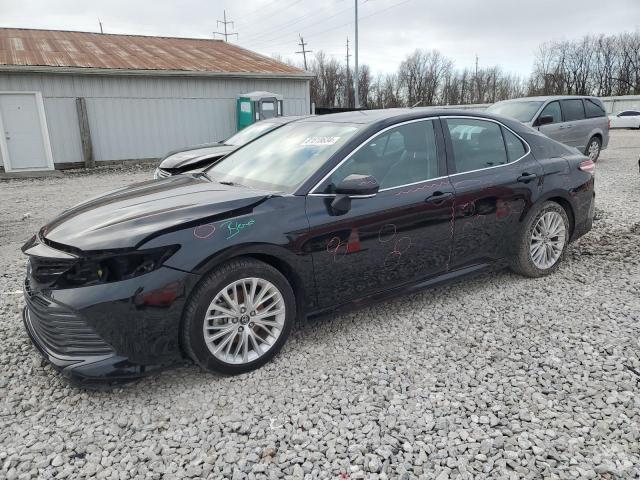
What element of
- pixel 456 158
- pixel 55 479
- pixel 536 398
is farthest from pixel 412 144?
pixel 55 479

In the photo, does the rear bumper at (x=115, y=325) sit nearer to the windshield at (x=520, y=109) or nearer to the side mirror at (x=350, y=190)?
the side mirror at (x=350, y=190)

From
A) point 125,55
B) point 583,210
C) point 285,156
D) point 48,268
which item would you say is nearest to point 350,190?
point 285,156

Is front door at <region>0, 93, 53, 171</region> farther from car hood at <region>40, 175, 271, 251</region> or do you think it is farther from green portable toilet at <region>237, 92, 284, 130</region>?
car hood at <region>40, 175, 271, 251</region>

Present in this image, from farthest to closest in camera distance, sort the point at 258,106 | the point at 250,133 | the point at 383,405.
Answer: the point at 258,106 < the point at 250,133 < the point at 383,405

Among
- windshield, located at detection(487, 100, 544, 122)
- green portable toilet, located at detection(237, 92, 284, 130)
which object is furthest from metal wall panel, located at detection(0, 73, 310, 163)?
windshield, located at detection(487, 100, 544, 122)

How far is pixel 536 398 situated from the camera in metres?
2.71

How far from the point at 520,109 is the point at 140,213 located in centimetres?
965

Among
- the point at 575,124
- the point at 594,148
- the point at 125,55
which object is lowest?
the point at 594,148

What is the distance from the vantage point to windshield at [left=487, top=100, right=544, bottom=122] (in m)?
10.0

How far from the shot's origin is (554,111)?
10.4 meters

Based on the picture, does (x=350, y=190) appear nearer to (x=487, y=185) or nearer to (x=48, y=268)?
(x=487, y=185)

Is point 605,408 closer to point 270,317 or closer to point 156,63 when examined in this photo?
point 270,317

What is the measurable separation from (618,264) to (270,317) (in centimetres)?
377

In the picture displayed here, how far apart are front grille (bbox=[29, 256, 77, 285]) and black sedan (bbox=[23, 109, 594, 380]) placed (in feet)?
0.04
